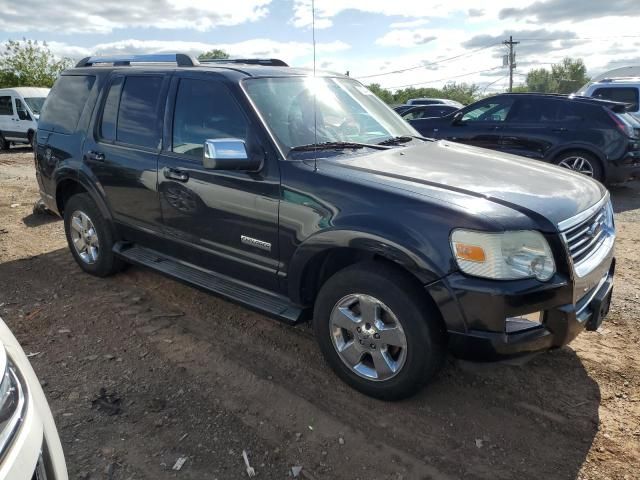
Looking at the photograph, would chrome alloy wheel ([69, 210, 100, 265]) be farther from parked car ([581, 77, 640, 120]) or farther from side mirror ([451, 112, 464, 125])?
parked car ([581, 77, 640, 120])

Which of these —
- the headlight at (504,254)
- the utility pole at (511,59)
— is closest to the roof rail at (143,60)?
the headlight at (504,254)

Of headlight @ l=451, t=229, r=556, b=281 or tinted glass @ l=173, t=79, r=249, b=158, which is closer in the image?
headlight @ l=451, t=229, r=556, b=281

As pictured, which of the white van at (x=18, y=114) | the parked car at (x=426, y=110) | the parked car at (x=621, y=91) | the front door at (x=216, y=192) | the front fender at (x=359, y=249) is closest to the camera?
the front fender at (x=359, y=249)

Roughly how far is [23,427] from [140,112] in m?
2.99

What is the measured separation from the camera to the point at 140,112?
4.14 m

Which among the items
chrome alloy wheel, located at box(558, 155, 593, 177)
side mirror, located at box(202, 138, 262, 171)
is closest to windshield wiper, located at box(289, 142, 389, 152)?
side mirror, located at box(202, 138, 262, 171)

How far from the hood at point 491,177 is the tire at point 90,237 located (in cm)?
251

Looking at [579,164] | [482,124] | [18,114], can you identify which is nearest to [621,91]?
[579,164]

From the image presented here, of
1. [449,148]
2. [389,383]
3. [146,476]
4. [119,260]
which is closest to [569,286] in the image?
[389,383]

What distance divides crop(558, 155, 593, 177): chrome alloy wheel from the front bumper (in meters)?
6.66

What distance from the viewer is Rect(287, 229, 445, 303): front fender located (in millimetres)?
2605

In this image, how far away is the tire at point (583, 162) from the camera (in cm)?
839

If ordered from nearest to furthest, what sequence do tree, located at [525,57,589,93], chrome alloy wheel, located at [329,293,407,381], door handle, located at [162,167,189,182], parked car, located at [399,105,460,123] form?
chrome alloy wheel, located at [329,293,407,381] < door handle, located at [162,167,189,182] < parked car, located at [399,105,460,123] < tree, located at [525,57,589,93]

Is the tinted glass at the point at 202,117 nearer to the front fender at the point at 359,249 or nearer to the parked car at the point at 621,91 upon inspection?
the front fender at the point at 359,249
